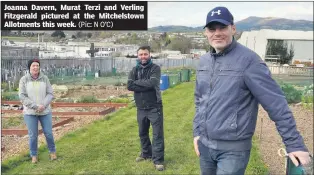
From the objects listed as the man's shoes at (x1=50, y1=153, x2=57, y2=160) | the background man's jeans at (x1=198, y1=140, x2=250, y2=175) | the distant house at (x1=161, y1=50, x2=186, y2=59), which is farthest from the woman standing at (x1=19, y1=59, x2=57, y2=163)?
the distant house at (x1=161, y1=50, x2=186, y2=59)

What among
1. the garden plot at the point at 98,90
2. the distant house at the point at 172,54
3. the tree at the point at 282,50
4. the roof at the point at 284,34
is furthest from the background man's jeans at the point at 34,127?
the roof at the point at 284,34

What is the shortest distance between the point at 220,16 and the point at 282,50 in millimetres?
45895

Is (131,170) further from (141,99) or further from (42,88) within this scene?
(42,88)

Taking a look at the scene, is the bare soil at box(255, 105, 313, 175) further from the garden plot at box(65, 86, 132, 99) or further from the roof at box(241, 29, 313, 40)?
the roof at box(241, 29, 313, 40)

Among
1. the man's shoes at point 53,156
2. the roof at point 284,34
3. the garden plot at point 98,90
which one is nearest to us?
the man's shoes at point 53,156

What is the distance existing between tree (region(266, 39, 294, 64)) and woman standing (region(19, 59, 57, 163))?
41044mm

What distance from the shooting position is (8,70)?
20.9m

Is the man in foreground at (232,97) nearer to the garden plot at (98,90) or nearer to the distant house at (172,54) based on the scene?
the garden plot at (98,90)

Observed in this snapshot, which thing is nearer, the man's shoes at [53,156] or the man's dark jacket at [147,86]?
the man's dark jacket at [147,86]

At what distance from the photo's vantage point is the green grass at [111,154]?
6.14 meters

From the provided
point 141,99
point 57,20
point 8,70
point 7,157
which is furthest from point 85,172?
point 8,70

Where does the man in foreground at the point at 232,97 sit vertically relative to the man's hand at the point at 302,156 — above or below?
above

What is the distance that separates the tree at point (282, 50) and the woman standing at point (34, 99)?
41.0m

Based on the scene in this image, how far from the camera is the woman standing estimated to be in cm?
639
